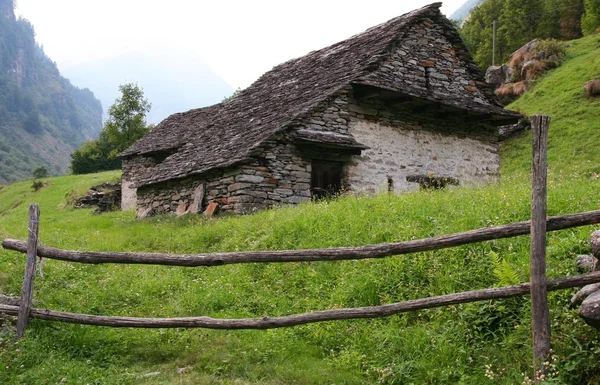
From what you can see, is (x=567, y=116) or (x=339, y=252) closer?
(x=339, y=252)

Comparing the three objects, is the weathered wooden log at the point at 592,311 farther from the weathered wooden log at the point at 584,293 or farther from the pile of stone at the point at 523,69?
the pile of stone at the point at 523,69

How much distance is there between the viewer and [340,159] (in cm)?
1413

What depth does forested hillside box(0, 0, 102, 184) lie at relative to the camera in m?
97.5

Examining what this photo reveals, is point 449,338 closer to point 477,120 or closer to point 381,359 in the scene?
point 381,359

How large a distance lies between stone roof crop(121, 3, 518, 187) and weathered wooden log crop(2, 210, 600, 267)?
279 inches

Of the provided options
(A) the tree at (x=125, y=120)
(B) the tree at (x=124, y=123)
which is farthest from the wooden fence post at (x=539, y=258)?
(A) the tree at (x=125, y=120)

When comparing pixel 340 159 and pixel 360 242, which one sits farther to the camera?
pixel 340 159

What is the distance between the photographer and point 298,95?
51.4ft

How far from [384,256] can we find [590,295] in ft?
5.57

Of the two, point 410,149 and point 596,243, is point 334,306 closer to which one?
point 596,243

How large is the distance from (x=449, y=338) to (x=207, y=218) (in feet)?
29.5

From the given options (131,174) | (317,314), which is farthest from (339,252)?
(131,174)

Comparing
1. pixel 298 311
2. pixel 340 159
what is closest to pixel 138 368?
pixel 298 311

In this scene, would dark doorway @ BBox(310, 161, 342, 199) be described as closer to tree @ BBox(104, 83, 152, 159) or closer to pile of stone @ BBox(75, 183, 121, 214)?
pile of stone @ BBox(75, 183, 121, 214)
